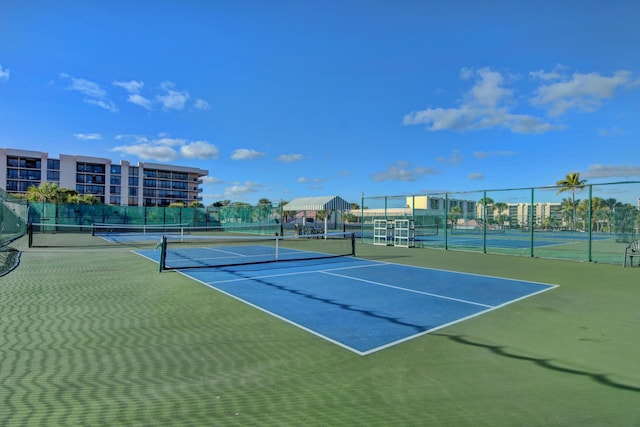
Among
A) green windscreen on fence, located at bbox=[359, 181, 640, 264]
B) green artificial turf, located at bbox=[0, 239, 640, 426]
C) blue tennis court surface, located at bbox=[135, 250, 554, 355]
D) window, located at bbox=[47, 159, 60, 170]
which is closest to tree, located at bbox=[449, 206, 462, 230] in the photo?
green windscreen on fence, located at bbox=[359, 181, 640, 264]

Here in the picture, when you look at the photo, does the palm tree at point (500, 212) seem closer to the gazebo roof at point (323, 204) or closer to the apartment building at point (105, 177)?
the gazebo roof at point (323, 204)

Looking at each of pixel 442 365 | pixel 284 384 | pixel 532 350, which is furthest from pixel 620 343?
pixel 284 384

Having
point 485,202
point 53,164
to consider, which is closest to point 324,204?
point 485,202

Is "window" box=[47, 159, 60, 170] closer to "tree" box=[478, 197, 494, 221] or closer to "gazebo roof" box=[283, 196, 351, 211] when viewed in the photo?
"gazebo roof" box=[283, 196, 351, 211]

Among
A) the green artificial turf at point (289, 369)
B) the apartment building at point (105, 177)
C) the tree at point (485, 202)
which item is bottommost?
the green artificial turf at point (289, 369)

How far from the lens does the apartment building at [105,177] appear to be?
289ft

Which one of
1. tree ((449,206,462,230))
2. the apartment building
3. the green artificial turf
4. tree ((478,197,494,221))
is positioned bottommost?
the green artificial turf

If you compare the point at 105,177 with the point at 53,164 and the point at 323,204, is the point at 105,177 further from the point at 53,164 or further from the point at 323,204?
the point at 323,204

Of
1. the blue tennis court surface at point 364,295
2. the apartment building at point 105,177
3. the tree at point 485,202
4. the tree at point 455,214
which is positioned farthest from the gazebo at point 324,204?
the apartment building at point 105,177

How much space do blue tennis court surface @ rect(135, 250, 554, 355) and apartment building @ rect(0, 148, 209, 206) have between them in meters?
100

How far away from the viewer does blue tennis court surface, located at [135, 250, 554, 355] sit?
5438 mm

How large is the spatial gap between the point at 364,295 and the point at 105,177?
107m

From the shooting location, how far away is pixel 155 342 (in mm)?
4805

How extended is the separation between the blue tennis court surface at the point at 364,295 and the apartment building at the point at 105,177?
100411 mm
